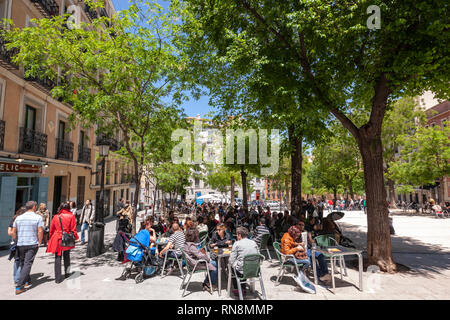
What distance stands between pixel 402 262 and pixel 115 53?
10.7m

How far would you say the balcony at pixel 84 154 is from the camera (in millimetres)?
18011

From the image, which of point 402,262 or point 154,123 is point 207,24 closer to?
point 154,123

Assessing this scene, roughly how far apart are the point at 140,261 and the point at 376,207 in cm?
622

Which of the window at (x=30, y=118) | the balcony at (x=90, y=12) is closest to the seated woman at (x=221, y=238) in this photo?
the window at (x=30, y=118)

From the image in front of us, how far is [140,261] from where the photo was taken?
6316 millimetres

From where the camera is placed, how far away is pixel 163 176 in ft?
58.0

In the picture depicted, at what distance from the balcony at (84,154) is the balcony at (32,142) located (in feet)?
15.2

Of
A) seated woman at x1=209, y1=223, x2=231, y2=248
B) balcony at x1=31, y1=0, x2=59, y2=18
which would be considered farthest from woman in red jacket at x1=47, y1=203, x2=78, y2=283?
balcony at x1=31, y1=0, x2=59, y2=18

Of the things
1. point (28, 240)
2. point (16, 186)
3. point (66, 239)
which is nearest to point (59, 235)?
point (66, 239)

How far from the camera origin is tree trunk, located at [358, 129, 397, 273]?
670 cm

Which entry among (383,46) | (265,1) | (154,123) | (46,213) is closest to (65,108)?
(46,213)

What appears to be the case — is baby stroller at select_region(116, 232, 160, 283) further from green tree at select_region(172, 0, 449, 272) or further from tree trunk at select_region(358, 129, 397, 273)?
tree trunk at select_region(358, 129, 397, 273)

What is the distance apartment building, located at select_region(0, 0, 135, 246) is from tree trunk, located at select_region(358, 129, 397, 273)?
32.3 feet
